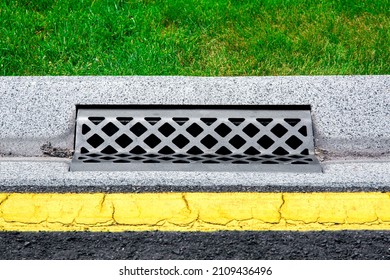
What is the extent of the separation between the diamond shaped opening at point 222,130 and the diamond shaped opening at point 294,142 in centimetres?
31

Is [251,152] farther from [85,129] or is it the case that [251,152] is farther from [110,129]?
[85,129]

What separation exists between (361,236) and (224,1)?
229 cm

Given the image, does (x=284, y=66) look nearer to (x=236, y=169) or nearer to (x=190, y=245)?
(x=236, y=169)

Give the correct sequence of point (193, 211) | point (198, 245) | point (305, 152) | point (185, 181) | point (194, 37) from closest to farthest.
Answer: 1. point (198, 245)
2. point (193, 211)
3. point (185, 181)
4. point (305, 152)
5. point (194, 37)

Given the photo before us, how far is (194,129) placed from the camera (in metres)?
3.64

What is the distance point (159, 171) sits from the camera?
3277 mm

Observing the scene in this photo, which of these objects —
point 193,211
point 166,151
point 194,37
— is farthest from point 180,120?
point 194,37

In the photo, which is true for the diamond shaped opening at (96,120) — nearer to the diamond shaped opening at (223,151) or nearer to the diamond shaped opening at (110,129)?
the diamond shaped opening at (110,129)

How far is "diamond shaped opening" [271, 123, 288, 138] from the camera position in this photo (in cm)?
364

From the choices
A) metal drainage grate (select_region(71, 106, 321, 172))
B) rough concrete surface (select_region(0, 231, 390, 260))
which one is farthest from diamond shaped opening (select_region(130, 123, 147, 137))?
rough concrete surface (select_region(0, 231, 390, 260))

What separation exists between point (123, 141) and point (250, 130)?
650 millimetres

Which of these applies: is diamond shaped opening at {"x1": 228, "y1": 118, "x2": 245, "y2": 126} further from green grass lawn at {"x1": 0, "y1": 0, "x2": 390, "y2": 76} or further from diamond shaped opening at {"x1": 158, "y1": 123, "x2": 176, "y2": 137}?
green grass lawn at {"x1": 0, "y1": 0, "x2": 390, "y2": 76}

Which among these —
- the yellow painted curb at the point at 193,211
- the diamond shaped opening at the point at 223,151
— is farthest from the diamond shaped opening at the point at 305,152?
the yellow painted curb at the point at 193,211

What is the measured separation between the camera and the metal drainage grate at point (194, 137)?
345 centimetres
